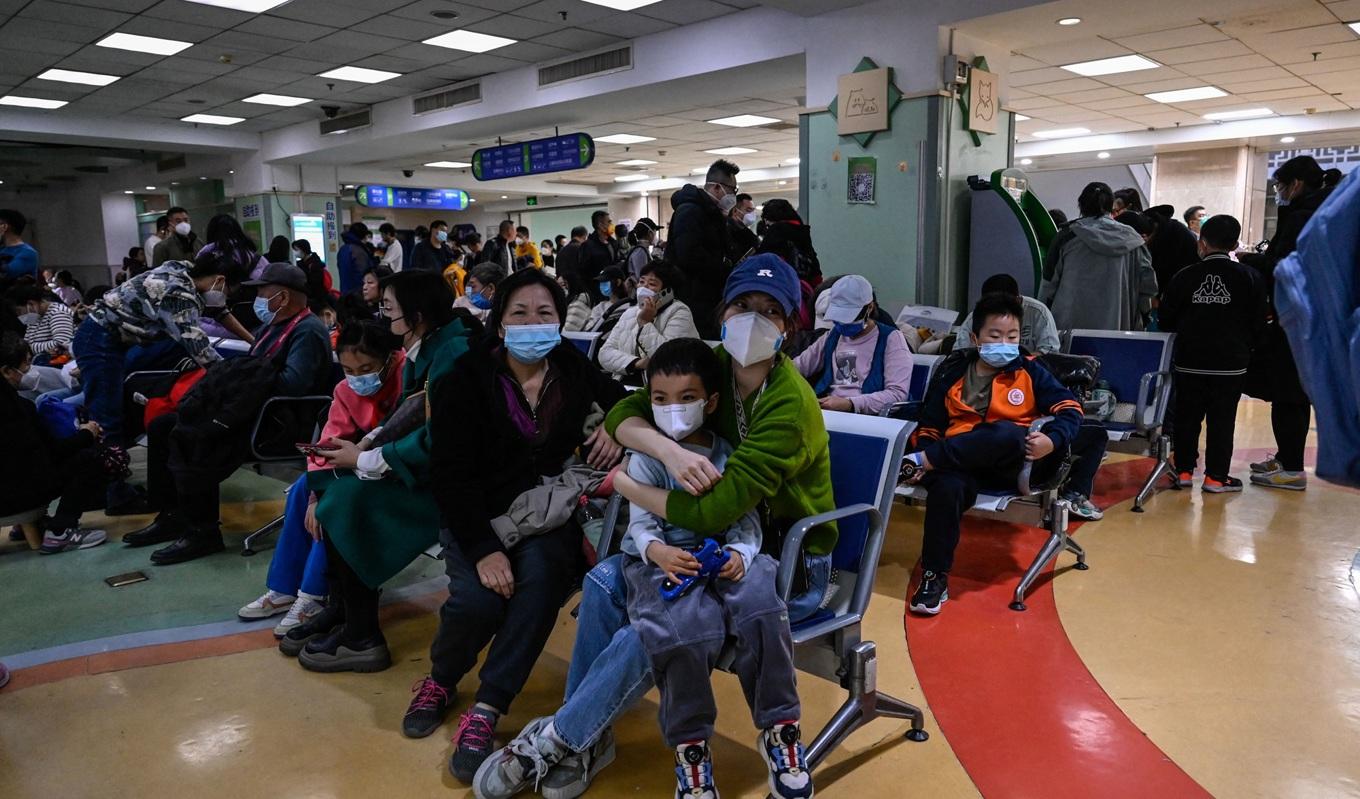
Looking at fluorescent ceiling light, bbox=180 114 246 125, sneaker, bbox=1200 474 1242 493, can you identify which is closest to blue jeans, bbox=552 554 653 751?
sneaker, bbox=1200 474 1242 493

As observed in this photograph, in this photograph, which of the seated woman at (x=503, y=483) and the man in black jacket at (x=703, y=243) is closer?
the seated woman at (x=503, y=483)

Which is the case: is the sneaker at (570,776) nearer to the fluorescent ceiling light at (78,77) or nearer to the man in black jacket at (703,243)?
the man in black jacket at (703,243)

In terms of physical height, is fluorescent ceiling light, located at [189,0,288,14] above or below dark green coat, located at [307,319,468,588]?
above

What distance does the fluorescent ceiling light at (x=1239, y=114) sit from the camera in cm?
1165

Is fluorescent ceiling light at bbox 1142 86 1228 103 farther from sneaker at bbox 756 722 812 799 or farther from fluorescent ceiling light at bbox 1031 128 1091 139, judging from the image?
sneaker at bbox 756 722 812 799

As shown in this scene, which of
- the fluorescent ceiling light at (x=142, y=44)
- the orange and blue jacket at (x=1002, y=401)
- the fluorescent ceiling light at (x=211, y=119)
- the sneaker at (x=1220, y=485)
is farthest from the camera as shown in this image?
the fluorescent ceiling light at (x=211, y=119)

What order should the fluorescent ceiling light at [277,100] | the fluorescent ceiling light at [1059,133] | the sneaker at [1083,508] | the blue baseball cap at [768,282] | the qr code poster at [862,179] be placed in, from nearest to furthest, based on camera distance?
the blue baseball cap at [768,282]
the sneaker at [1083,508]
the qr code poster at [862,179]
the fluorescent ceiling light at [277,100]
the fluorescent ceiling light at [1059,133]

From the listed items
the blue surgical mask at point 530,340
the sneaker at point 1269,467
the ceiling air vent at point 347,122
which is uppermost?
the ceiling air vent at point 347,122

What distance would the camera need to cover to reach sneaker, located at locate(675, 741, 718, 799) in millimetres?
1861

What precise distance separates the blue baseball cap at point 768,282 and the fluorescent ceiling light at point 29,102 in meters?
11.5

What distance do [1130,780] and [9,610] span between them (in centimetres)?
378

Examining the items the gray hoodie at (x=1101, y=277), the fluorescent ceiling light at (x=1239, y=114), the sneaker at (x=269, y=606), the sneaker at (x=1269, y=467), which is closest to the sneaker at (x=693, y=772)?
the sneaker at (x=269, y=606)

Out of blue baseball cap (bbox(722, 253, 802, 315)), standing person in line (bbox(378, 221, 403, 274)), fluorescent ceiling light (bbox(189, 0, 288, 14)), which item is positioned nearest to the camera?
blue baseball cap (bbox(722, 253, 802, 315))

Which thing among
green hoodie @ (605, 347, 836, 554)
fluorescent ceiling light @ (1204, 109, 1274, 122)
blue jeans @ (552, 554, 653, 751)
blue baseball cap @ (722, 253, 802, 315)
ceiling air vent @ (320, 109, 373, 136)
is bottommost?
blue jeans @ (552, 554, 653, 751)
